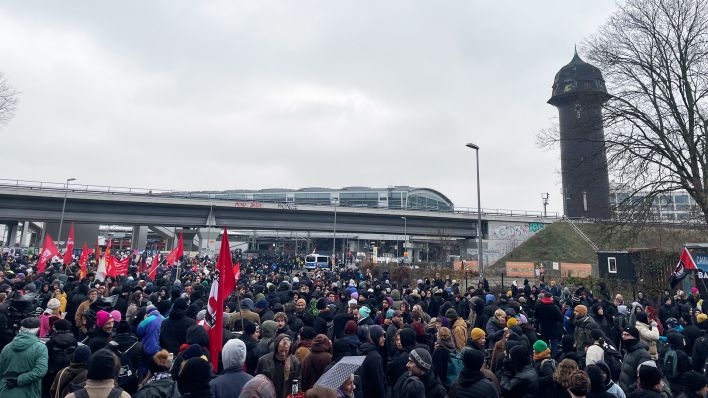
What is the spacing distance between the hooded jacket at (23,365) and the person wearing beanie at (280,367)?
269 centimetres

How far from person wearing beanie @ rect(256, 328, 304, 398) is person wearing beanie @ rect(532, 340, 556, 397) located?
303 centimetres

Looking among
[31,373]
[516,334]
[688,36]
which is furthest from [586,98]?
[31,373]

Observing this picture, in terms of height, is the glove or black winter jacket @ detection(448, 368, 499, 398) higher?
black winter jacket @ detection(448, 368, 499, 398)

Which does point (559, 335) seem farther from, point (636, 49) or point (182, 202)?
point (182, 202)

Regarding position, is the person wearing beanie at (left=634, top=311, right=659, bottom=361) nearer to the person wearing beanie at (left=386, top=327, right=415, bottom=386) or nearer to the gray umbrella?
the person wearing beanie at (left=386, top=327, right=415, bottom=386)

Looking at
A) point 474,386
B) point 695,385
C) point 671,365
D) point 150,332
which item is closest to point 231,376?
point 474,386

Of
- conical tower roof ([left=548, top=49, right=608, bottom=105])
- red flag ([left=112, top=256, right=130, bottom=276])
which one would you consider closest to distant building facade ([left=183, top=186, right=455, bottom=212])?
conical tower roof ([left=548, top=49, right=608, bottom=105])

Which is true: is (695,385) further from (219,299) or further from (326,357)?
(219,299)

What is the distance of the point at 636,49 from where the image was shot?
22.0 metres

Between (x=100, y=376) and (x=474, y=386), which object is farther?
(x=474, y=386)

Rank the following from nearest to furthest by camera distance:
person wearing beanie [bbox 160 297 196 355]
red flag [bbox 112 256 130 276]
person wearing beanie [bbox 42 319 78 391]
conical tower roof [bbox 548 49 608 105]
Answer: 1. person wearing beanie [bbox 42 319 78 391]
2. person wearing beanie [bbox 160 297 196 355]
3. red flag [bbox 112 256 130 276]
4. conical tower roof [bbox 548 49 608 105]

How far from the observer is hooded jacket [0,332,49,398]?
4973 millimetres

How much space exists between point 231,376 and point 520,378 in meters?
3.28

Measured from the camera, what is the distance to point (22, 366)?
500 cm
